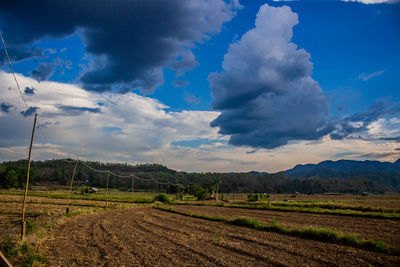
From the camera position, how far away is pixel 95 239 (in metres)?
13.6

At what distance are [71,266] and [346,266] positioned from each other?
9.39 m

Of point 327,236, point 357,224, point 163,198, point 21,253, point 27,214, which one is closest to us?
point 21,253

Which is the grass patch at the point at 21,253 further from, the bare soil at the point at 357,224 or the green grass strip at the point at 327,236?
the bare soil at the point at 357,224

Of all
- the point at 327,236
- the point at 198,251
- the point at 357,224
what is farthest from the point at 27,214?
the point at 357,224

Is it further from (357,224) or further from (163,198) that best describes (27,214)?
(163,198)

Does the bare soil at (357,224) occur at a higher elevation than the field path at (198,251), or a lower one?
lower

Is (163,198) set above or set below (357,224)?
below

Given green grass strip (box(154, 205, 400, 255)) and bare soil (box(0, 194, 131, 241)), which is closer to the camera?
green grass strip (box(154, 205, 400, 255))

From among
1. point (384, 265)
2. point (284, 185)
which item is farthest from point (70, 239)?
point (284, 185)

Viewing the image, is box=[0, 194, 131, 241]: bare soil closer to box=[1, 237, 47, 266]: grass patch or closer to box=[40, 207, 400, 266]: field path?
box=[1, 237, 47, 266]: grass patch

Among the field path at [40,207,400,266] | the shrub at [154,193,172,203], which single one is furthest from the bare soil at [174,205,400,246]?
the shrub at [154,193,172,203]

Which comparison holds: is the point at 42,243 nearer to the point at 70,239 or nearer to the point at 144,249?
the point at 70,239

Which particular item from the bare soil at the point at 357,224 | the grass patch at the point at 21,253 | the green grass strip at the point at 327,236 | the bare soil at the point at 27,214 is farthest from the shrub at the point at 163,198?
the grass patch at the point at 21,253

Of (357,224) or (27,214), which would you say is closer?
(357,224)
